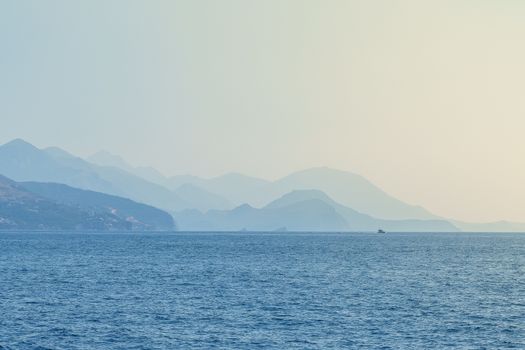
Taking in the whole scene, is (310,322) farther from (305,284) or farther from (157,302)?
(305,284)

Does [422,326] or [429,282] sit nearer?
[422,326]

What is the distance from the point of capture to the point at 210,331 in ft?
326

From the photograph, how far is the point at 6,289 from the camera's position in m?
142

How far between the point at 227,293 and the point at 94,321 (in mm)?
37167

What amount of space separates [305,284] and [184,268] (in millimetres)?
48245

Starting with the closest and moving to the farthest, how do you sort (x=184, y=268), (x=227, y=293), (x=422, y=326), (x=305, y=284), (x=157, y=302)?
(x=422, y=326)
(x=157, y=302)
(x=227, y=293)
(x=305, y=284)
(x=184, y=268)

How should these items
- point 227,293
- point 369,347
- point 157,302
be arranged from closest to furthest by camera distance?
point 369,347
point 157,302
point 227,293

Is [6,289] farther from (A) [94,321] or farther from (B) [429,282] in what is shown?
(B) [429,282]

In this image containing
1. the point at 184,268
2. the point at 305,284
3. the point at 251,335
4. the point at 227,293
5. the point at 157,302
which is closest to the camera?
the point at 251,335

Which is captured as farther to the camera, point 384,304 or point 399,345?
point 384,304

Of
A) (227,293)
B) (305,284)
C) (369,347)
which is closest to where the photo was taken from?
(369,347)

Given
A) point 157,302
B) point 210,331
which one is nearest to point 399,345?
point 210,331

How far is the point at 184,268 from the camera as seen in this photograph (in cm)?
19725

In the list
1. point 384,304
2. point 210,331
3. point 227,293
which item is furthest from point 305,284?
point 210,331
